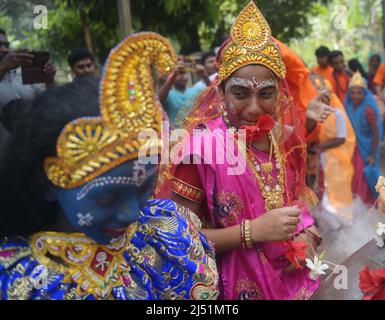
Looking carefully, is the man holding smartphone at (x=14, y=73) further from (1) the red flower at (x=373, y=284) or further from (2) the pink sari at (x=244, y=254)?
(1) the red flower at (x=373, y=284)

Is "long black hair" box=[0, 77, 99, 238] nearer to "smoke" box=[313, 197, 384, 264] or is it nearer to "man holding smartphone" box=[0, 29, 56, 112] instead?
"man holding smartphone" box=[0, 29, 56, 112]

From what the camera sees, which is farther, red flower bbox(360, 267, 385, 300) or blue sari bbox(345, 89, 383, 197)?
blue sari bbox(345, 89, 383, 197)

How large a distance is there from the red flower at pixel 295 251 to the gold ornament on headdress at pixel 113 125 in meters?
0.91


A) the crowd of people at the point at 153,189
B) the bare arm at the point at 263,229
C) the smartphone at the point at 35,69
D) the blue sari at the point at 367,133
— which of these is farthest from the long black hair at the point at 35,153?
the blue sari at the point at 367,133

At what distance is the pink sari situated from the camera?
1.97m

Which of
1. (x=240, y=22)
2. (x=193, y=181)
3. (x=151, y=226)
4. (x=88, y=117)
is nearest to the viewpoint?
(x=88, y=117)

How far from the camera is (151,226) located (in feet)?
4.90

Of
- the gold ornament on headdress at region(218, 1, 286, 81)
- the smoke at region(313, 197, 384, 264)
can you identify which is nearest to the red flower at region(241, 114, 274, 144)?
the gold ornament on headdress at region(218, 1, 286, 81)

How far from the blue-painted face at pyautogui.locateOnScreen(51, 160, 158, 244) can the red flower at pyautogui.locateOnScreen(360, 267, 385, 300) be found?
0.76 m

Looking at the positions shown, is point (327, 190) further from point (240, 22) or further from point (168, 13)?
point (240, 22)

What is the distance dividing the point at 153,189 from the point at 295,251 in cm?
75

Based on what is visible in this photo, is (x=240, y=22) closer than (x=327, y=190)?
Yes
